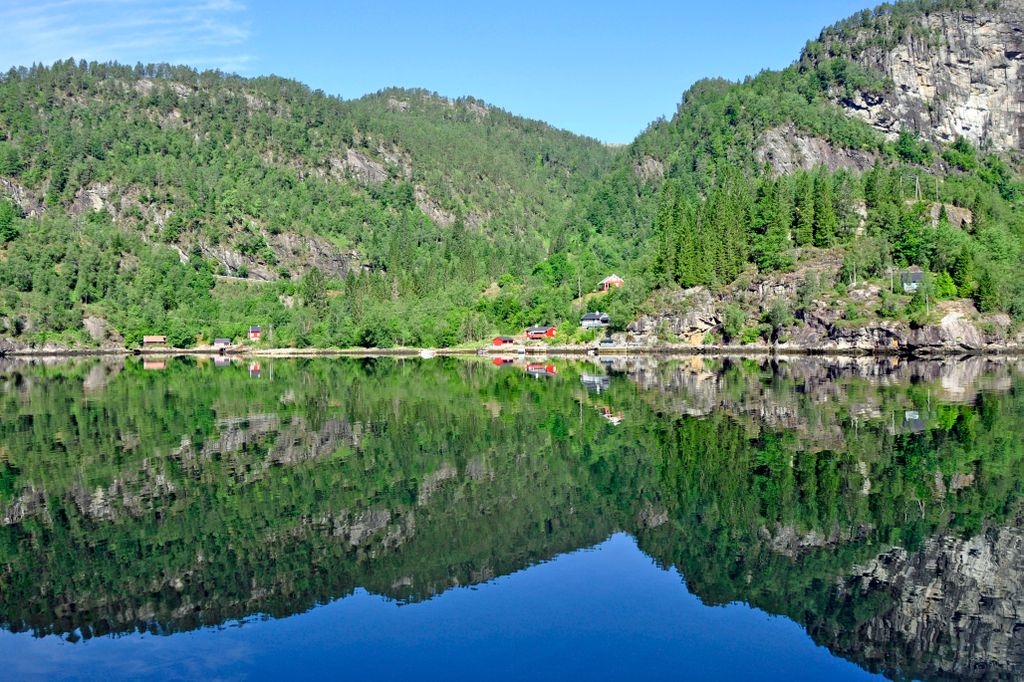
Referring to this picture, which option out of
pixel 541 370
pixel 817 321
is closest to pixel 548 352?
pixel 541 370

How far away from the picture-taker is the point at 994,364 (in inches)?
3602

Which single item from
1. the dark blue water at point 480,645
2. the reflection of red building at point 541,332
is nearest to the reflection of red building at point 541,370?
the reflection of red building at point 541,332

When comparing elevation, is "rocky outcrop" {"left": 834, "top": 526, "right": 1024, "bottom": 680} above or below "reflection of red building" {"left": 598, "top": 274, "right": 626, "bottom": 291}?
below

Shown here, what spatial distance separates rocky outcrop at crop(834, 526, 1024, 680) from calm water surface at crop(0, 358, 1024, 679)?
0.08 metres

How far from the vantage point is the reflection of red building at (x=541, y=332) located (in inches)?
5846

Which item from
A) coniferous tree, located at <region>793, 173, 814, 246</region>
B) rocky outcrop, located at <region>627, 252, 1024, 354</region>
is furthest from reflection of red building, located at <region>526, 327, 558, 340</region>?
coniferous tree, located at <region>793, 173, 814, 246</region>

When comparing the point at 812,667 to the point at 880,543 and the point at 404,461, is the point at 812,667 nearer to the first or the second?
the point at 880,543

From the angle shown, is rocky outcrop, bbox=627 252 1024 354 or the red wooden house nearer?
rocky outcrop, bbox=627 252 1024 354

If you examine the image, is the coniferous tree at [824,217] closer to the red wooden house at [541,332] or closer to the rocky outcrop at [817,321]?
the rocky outcrop at [817,321]

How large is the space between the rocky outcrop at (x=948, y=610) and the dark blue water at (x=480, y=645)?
1.41 m

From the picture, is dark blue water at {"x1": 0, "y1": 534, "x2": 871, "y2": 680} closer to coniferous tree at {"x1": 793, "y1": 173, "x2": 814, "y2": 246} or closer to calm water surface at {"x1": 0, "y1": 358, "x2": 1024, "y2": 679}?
Result: calm water surface at {"x1": 0, "y1": 358, "x2": 1024, "y2": 679}

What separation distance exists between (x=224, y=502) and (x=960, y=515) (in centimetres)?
2420

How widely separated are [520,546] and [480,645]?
291 inches

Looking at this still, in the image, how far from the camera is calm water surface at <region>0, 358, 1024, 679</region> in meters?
19.9
